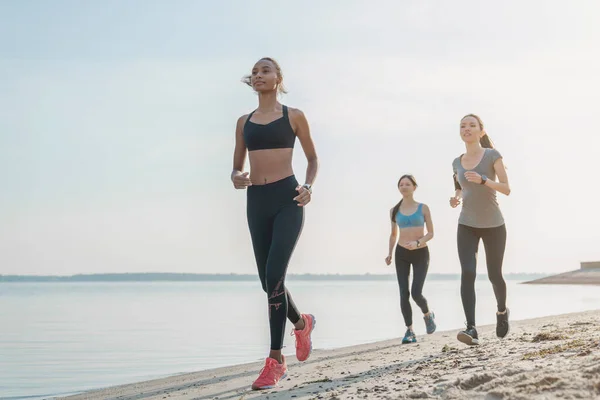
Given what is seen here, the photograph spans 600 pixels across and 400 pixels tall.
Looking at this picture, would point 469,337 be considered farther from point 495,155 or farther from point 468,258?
point 495,155

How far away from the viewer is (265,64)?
20.1 ft

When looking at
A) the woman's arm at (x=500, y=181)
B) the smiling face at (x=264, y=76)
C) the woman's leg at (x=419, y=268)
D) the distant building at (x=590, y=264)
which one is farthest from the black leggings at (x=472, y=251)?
the distant building at (x=590, y=264)

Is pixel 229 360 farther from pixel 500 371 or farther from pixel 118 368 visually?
pixel 500 371

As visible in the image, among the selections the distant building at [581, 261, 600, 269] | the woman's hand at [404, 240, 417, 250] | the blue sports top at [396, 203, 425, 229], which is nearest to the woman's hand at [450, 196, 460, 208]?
the woman's hand at [404, 240, 417, 250]

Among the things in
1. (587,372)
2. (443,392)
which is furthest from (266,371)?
(587,372)

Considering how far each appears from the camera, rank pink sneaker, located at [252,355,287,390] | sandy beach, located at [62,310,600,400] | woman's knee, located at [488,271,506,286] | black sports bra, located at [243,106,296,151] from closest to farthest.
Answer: sandy beach, located at [62,310,600,400] < pink sneaker, located at [252,355,287,390] < black sports bra, located at [243,106,296,151] < woman's knee, located at [488,271,506,286]

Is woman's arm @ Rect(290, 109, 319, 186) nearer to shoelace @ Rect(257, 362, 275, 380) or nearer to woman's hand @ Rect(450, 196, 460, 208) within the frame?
shoelace @ Rect(257, 362, 275, 380)

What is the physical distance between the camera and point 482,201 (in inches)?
296

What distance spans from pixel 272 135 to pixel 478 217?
8.35 feet

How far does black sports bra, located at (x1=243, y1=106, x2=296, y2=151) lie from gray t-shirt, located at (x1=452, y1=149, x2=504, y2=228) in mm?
2306

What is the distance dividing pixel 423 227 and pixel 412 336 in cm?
131

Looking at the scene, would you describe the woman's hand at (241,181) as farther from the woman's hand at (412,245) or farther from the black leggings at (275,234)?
the woman's hand at (412,245)

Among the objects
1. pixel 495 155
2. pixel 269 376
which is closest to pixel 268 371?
pixel 269 376

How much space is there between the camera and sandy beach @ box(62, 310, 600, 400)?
14.3ft
